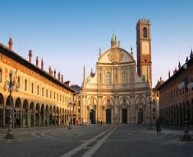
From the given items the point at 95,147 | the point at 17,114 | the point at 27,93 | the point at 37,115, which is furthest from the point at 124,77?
the point at 95,147

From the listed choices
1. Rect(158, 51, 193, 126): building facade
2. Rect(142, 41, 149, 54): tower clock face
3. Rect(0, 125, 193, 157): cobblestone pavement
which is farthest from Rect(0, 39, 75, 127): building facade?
Rect(142, 41, 149, 54): tower clock face

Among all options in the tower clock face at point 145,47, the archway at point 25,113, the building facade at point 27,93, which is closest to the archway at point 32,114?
the building facade at point 27,93

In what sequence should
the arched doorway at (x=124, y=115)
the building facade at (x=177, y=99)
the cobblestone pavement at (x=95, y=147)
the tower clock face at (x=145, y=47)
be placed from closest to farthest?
the cobblestone pavement at (x=95, y=147), the building facade at (x=177, y=99), the arched doorway at (x=124, y=115), the tower clock face at (x=145, y=47)

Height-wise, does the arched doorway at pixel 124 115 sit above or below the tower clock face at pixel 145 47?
below

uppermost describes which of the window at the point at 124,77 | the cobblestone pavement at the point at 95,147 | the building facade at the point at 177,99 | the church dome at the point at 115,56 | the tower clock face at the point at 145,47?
the tower clock face at the point at 145,47

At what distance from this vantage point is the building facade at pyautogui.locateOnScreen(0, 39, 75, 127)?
42.8 m

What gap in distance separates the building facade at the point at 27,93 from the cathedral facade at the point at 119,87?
28.5 metres

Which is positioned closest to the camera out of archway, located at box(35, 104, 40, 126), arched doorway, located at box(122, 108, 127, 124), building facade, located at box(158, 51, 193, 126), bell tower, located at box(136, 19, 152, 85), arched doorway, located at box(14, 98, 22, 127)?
arched doorway, located at box(14, 98, 22, 127)

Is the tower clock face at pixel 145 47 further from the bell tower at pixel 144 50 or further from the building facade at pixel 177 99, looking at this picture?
the building facade at pixel 177 99

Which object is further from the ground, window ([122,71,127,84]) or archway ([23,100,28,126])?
window ([122,71,127,84])

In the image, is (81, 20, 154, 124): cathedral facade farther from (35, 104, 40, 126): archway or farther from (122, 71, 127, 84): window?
(35, 104, 40, 126): archway

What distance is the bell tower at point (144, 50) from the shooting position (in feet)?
362

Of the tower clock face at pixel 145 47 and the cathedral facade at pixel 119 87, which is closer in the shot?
the cathedral facade at pixel 119 87

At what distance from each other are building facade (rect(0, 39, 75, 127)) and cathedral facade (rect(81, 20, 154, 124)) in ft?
93.4
